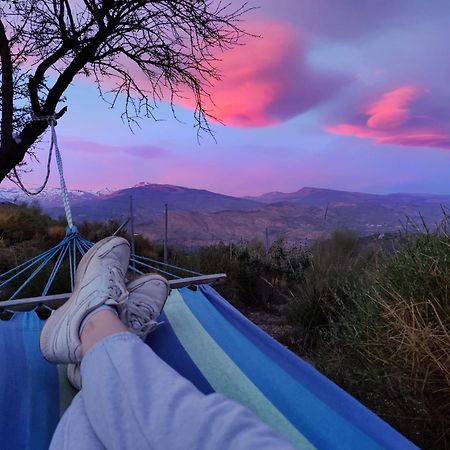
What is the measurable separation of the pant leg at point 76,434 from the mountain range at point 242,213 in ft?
7.13

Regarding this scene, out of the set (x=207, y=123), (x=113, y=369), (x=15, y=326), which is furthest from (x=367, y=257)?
(x=113, y=369)

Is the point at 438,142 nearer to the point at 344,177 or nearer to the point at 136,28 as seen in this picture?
the point at 344,177

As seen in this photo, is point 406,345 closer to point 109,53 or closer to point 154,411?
point 154,411

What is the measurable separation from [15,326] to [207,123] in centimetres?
237

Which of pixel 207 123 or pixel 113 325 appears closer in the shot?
pixel 113 325

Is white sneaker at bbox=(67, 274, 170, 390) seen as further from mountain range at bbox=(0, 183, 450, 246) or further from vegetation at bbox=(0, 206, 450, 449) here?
mountain range at bbox=(0, 183, 450, 246)

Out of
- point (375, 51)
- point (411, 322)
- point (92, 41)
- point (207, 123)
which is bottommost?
point (411, 322)

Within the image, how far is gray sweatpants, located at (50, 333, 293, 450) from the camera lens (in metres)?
0.84

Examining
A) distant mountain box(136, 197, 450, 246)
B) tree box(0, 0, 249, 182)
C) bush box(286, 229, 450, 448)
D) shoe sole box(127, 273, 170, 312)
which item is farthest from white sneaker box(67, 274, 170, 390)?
tree box(0, 0, 249, 182)

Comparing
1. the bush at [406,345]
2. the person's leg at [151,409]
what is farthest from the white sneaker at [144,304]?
the bush at [406,345]

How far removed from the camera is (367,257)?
4.32m

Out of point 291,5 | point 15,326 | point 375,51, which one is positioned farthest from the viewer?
point 375,51

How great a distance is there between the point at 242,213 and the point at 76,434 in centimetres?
1794

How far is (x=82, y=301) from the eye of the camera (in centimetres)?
142
